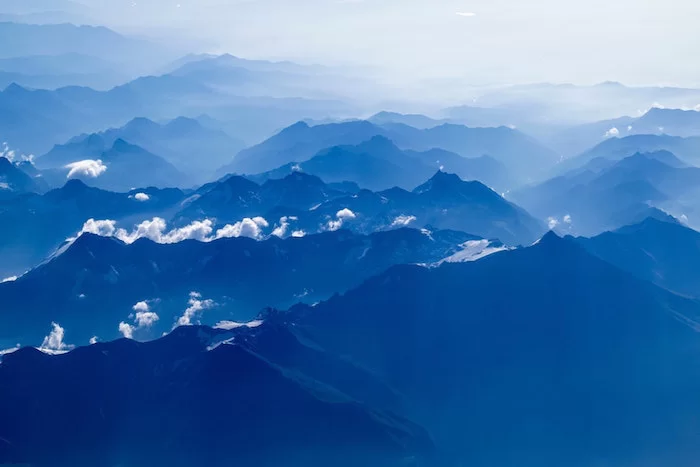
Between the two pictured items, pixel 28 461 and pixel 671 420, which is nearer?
pixel 28 461

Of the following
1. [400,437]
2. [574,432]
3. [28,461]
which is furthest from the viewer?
[574,432]

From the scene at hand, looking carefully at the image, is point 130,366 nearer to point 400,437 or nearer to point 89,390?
point 89,390

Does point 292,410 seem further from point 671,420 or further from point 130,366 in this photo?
point 671,420

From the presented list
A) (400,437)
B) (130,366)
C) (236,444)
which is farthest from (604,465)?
(130,366)

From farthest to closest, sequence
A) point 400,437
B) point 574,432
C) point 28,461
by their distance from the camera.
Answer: point 574,432
point 400,437
point 28,461

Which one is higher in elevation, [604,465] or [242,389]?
[242,389]

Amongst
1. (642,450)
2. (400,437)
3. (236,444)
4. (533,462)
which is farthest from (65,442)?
(642,450)
